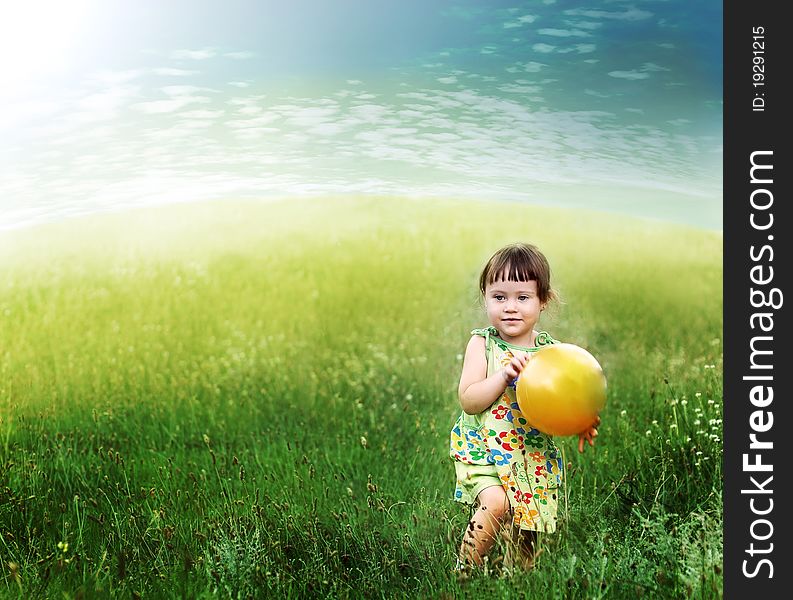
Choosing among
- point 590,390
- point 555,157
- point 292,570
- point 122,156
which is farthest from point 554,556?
point 122,156

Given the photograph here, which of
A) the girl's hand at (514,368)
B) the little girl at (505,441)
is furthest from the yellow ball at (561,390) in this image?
the little girl at (505,441)

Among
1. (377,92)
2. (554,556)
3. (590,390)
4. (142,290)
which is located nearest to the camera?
(590,390)

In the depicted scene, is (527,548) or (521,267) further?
(527,548)

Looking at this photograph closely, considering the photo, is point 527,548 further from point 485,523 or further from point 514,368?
point 514,368

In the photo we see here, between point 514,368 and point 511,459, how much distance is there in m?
0.36

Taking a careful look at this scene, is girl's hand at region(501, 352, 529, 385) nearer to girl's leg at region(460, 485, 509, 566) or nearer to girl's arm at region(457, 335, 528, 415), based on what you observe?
girl's arm at region(457, 335, 528, 415)

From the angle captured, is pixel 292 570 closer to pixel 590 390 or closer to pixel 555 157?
pixel 590 390

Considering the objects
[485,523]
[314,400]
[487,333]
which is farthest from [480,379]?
[314,400]

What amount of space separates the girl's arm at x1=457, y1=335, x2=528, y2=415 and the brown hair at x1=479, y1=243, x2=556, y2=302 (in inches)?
10.1

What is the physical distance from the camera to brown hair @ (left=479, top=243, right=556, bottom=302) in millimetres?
3336

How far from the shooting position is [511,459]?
11.0ft

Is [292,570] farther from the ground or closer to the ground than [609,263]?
closer to the ground
